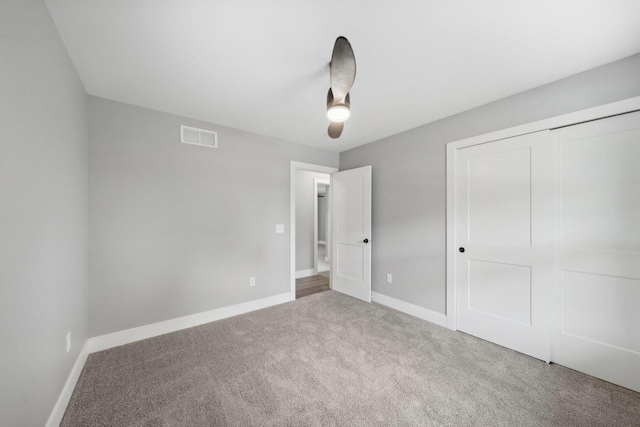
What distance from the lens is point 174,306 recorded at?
267 centimetres

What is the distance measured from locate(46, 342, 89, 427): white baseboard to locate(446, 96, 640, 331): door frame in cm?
337

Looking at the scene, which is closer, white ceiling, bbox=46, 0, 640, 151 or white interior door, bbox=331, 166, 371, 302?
white ceiling, bbox=46, 0, 640, 151

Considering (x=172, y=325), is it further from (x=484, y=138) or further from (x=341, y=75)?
(x=484, y=138)

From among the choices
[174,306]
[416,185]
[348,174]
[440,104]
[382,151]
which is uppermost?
[440,104]

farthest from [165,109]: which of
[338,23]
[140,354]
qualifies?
[140,354]

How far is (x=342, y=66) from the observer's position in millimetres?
1225

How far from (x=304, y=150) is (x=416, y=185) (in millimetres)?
1827

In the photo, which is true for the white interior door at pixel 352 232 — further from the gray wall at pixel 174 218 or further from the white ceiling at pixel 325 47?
the white ceiling at pixel 325 47

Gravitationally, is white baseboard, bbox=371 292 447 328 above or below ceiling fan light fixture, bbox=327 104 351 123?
below

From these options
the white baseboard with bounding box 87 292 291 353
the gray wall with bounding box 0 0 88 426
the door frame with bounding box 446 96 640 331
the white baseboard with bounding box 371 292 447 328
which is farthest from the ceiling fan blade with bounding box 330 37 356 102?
the white baseboard with bounding box 87 292 291 353

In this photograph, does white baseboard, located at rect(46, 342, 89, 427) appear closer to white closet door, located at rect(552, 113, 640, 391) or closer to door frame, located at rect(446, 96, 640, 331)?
door frame, located at rect(446, 96, 640, 331)

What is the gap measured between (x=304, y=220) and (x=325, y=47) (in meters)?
3.77

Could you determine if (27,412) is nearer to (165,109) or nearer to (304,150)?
(165,109)

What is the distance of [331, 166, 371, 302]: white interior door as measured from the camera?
3.59 meters
